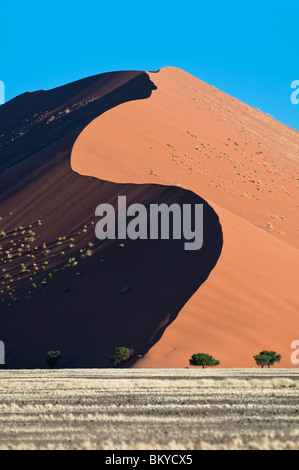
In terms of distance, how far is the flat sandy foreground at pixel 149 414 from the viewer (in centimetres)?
971

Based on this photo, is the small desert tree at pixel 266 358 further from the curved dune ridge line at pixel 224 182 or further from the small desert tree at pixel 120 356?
the small desert tree at pixel 120 356

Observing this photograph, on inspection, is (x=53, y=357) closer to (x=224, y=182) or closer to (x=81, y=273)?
(x=81, y=273)

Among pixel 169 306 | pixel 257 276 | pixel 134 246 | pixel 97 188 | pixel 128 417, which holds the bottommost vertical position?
pixel 128 417

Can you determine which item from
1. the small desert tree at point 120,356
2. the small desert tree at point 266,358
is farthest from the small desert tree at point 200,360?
the small desert tree at point 120,356

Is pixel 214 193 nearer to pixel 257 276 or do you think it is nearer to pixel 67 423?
pixel 257 276

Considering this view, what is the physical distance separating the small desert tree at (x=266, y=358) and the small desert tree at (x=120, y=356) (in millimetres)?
4618

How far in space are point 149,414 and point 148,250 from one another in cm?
2169

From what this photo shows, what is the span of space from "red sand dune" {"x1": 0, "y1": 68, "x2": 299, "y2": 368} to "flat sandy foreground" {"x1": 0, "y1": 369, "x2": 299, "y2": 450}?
7.83 meters

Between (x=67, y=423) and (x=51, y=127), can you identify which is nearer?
(x=67, y=423)

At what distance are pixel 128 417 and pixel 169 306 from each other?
16923mm

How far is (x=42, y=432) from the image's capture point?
1077 cm

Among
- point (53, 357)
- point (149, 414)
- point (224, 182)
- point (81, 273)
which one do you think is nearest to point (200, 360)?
point (53, 357)

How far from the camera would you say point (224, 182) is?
51.2 meters

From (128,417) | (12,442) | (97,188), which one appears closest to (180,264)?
(97,188)
